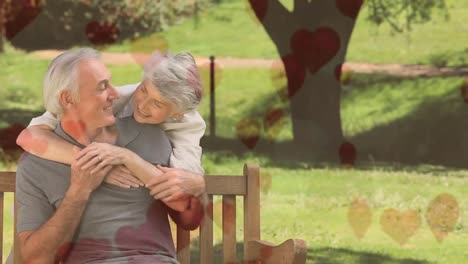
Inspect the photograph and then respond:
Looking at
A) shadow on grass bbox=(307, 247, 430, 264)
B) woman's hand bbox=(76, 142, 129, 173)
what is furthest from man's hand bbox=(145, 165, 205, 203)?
shadow on grass bbox=(307, 247, 430, 264)

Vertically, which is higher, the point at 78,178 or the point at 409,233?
the point at 78,178

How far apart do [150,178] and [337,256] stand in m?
4.31

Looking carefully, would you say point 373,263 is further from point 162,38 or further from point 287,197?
point 162,38

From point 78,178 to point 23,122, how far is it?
6.27 metres

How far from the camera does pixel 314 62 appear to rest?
8828 millimetres

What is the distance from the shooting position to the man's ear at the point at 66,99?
295 centimetres

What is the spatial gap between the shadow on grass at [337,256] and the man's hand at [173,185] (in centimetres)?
383

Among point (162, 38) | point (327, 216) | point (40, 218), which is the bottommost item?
point (327, 216)

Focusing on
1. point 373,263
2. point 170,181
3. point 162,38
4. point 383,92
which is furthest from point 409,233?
point 170,181

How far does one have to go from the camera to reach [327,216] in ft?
26.0

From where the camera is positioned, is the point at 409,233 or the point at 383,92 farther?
the point at 383,92
